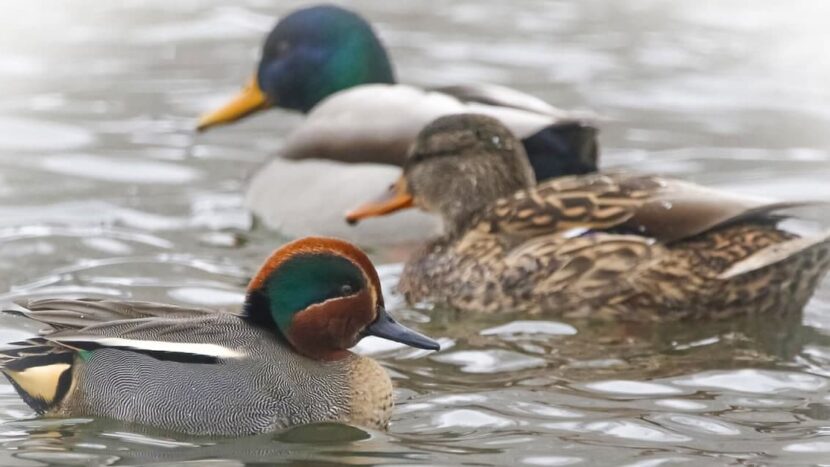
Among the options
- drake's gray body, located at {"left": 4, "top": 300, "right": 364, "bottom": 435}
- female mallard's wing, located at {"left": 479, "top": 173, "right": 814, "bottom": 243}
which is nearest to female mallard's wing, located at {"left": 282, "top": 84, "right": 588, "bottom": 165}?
female mallard's wing, located at {"left": 479, "top": 173, "right": 814, "bottom": 243}

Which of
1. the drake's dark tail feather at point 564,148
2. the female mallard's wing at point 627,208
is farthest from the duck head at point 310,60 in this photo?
the female mallard's wing at point 627,208

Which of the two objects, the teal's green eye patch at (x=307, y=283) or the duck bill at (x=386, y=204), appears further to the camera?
the duck bill at (x=386, y=204)

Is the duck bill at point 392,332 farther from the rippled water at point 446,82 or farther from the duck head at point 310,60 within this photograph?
the duck head at point 310,60

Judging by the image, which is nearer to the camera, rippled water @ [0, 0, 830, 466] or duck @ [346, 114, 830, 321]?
rippled water @ [0, 0, 830, 466]

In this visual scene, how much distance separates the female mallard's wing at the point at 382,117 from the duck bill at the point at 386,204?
0.84 meters

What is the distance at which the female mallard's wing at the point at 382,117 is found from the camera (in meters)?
10.4

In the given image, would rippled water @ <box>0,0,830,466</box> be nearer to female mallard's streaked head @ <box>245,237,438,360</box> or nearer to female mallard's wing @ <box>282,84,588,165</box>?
female mallard's streaked head @ <box>245,237,438,360</box>

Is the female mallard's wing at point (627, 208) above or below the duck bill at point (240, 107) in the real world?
above

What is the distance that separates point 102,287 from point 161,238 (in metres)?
1.26

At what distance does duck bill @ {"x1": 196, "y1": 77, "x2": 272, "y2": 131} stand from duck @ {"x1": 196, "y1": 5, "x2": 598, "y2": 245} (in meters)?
0.02

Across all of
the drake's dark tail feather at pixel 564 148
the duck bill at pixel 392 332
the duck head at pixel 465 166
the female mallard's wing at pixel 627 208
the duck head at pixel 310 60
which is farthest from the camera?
the duck head at pixel 310 60

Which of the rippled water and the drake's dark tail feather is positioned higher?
the drake's dark tail feather

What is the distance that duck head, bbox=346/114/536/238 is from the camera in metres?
9.30

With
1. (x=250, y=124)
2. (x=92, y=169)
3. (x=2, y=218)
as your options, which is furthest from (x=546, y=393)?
(x=250, y=124)
